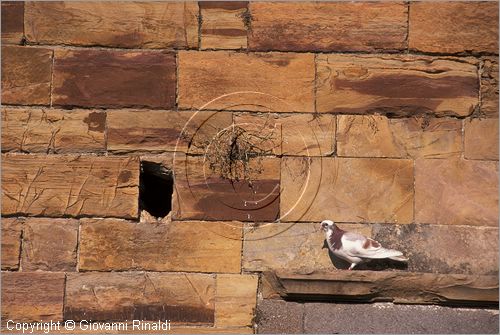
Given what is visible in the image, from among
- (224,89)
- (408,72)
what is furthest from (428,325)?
(224,89)

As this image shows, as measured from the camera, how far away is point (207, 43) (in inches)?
241

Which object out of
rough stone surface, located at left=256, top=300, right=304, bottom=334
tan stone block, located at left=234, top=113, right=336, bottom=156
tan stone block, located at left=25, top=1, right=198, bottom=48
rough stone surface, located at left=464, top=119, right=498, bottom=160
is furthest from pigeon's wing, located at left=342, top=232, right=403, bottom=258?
tan stone block, located at left=25, top=1, right=198, bottom=48

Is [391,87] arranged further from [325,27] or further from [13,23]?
[13,23]

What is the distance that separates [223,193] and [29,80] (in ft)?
5.45

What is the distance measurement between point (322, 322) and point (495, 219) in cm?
147

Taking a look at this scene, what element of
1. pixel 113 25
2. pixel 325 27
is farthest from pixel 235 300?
pixel 113 25

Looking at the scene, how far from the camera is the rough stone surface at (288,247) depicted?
6.00 meters

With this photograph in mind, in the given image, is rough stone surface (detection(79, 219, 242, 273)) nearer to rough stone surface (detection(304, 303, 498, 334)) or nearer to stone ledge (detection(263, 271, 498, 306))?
stone ledge (detection(263, 271, 498, 306))

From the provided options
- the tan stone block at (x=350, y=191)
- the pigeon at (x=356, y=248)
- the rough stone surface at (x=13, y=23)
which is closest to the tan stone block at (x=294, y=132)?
the tan stone block at (x=350, y=191)

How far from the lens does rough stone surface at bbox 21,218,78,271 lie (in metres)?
6.02

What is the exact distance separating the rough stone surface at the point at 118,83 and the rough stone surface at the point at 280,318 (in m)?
1.65

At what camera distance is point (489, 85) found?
20.1 feet

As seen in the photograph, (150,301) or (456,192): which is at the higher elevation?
(456,192)

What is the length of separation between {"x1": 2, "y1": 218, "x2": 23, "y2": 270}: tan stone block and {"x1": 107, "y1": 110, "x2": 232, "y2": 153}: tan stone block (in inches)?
35.1
